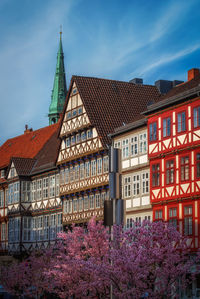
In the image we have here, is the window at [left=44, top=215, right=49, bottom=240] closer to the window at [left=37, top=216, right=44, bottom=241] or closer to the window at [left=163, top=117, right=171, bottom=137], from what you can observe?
the window at [left=37, top=216, right=44, bottom=241]

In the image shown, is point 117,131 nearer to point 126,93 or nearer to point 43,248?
point 126,93

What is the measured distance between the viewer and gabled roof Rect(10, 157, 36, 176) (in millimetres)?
68062

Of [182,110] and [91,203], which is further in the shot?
[91,203]

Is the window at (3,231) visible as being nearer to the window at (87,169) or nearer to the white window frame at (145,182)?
the window at (87,169)

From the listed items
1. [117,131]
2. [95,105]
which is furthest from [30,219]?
[117,131]

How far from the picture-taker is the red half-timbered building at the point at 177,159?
41.4 metres

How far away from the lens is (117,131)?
50.8 meters

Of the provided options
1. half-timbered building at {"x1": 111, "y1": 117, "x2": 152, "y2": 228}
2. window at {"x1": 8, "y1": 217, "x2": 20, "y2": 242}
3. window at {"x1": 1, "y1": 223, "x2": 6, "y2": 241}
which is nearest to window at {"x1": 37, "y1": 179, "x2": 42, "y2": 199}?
window at {"x1": 8, "y1": 217, "x2": 20, "y2": 242}

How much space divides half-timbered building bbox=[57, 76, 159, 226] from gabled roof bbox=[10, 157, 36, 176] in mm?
7472

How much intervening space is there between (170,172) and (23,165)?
27369mm

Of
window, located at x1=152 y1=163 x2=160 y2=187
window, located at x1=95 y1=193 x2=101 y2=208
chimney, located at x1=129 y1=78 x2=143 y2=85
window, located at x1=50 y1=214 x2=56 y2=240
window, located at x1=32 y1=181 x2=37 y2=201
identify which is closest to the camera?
window, located at x1=152 y1=163 x2=160 y2=187

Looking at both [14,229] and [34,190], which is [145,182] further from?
[14,229]

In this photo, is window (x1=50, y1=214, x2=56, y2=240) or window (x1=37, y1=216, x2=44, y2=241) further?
window (x1=37, y1=216, x2=44, y2=241)

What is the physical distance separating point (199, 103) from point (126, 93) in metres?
18.4
